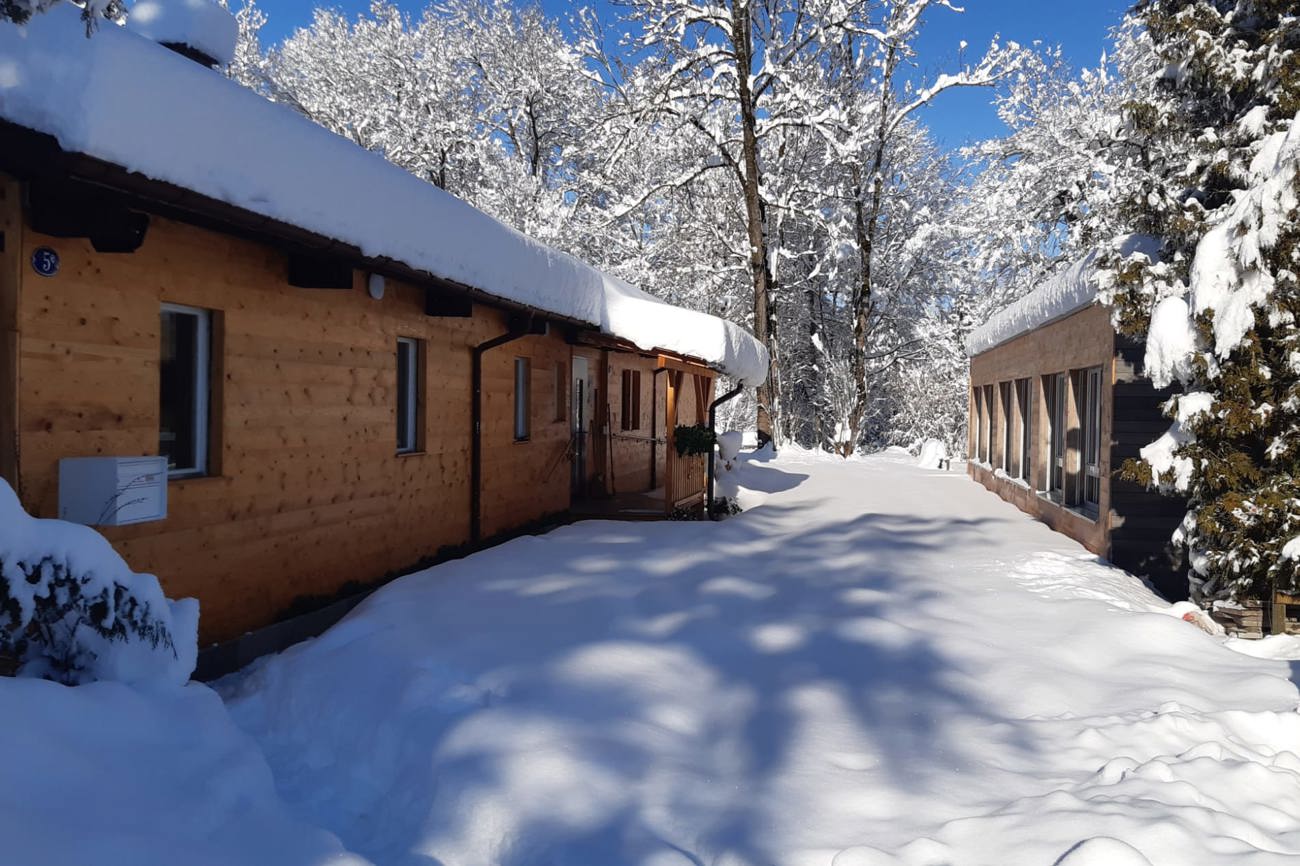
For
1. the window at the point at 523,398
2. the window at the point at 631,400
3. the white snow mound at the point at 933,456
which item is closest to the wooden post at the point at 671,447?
the window at the point at 523,398

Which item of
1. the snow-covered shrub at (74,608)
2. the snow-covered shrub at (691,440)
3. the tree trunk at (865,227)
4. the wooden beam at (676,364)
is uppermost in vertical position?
the tree trunk at (865,227)

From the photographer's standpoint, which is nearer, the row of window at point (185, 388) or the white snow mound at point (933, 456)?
the row of window at point (185, 388)

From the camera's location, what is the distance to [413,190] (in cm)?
670

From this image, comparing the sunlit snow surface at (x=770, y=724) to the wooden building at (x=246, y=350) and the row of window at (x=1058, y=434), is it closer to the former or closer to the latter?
the wooden building at (x=246, y=350)

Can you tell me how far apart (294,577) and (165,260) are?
7.66 ft

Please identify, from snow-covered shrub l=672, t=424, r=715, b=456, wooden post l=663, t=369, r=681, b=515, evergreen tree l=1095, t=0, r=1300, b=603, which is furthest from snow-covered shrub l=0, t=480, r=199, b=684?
snow-covered shrub l=672, t=424, r=715, b=456

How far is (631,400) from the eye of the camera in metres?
16.2

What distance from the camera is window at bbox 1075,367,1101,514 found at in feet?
34.5

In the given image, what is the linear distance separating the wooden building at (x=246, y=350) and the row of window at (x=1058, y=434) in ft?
20.9

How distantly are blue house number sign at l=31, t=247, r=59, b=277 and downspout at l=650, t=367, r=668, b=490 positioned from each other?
42.0 feet

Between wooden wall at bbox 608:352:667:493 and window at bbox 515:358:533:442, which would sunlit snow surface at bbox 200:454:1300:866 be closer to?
window at bbox 515:358:533:442

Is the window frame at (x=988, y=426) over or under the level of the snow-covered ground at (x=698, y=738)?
over

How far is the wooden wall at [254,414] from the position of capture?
14.6 ft

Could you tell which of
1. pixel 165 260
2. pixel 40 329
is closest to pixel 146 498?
pixel 40 329
